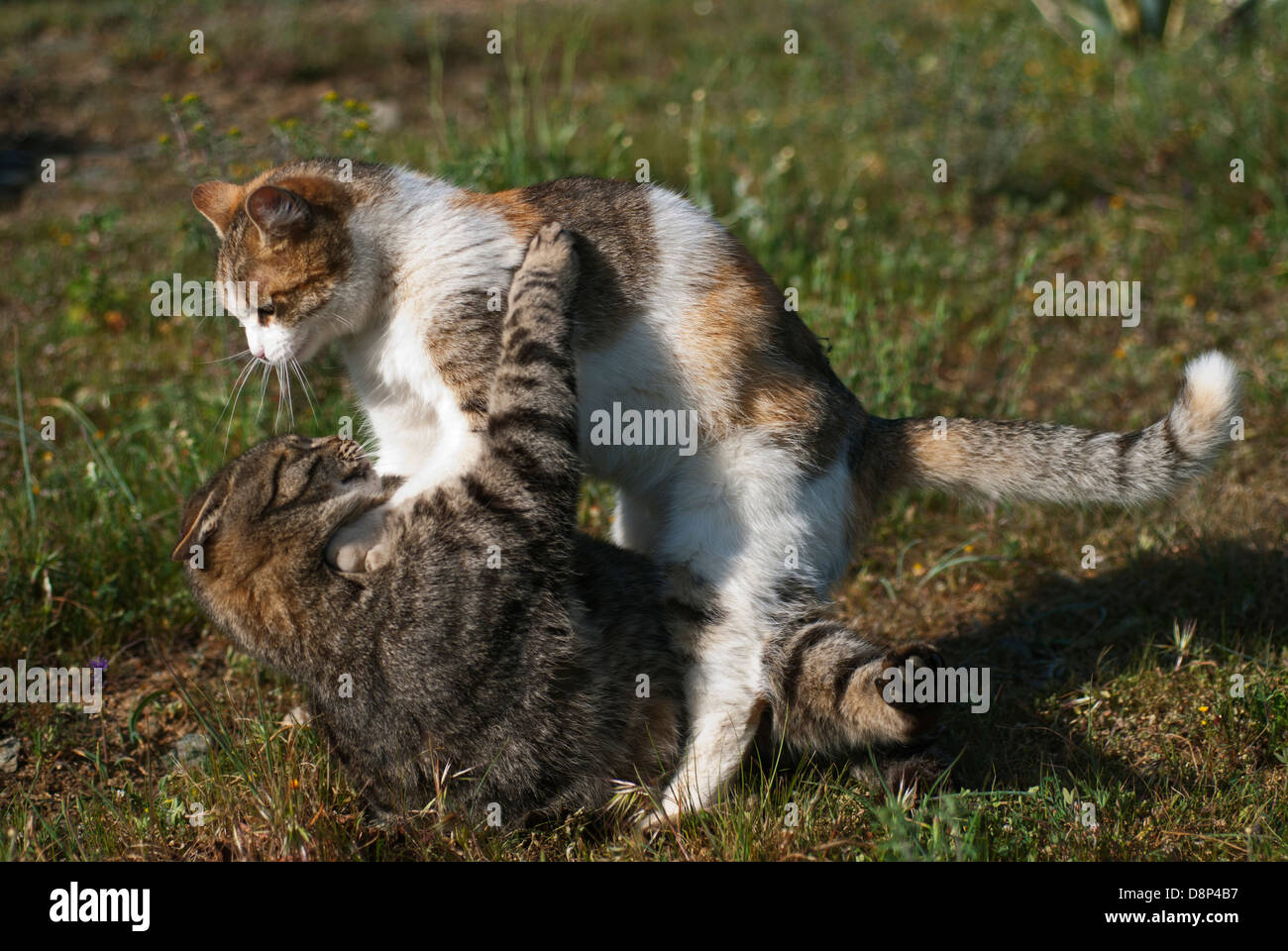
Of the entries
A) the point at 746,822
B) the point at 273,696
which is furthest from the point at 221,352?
the point at 746,822

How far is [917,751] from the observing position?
331cm

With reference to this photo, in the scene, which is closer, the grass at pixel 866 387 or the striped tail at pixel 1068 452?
the grass at pixel 866 387

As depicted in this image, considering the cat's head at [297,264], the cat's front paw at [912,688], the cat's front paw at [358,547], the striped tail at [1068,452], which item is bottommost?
the cat's front paw at [912,688]

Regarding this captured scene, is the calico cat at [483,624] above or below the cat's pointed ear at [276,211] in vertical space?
below

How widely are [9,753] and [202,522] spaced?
1295 millimetres

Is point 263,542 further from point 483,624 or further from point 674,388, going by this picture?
point 674,388

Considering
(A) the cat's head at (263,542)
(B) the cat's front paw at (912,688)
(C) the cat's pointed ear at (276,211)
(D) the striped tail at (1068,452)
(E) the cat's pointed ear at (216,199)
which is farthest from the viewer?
(E) the cat's pointed ear at (216,199)

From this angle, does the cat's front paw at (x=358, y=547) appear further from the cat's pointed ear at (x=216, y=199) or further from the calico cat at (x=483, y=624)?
the cat's pointed ear at (x=216, y=199)

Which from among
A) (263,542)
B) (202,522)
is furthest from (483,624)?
(202,522)

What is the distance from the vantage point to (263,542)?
319 centimetres

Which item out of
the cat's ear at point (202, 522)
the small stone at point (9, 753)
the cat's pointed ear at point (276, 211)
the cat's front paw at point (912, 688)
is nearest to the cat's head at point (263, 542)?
the cat's ear at point (202, 522)

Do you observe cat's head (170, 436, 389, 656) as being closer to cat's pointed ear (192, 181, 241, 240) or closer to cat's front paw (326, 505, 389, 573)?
cat's front paw (326, 505, 389, 573)

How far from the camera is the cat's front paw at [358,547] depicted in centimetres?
320

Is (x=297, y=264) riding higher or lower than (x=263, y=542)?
higher
